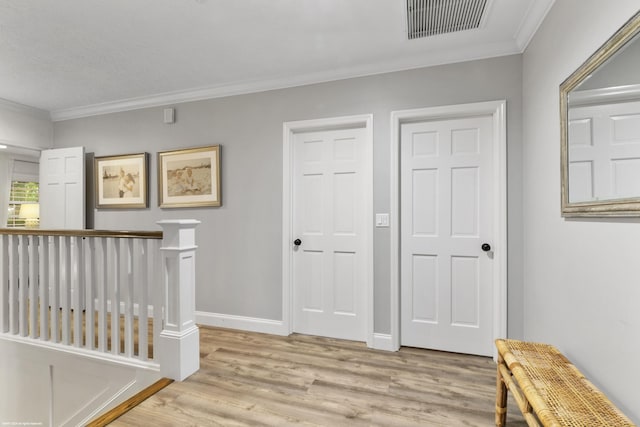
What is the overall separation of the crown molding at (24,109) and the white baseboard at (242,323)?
10.4ft

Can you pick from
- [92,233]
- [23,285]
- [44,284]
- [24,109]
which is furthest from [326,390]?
[24,109]

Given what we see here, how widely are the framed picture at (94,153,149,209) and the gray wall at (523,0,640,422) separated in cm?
361

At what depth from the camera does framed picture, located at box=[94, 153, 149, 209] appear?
345 cm

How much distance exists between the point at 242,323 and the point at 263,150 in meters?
1.70

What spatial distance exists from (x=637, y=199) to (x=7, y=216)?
6.11 m

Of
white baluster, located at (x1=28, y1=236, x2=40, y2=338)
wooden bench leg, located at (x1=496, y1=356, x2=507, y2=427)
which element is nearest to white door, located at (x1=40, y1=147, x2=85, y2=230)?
white baluster, located at (x1=28, y1=236, x2=40, y2=338)

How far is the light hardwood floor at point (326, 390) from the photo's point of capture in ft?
5.58

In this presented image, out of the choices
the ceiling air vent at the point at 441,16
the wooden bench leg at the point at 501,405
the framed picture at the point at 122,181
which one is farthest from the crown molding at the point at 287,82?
the wooden bench leg at the point at 501,405

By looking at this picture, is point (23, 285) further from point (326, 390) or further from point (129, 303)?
point (326, 390)

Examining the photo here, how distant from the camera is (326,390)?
1.98 m

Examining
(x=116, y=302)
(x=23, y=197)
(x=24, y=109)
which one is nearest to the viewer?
(x=116, y=302)

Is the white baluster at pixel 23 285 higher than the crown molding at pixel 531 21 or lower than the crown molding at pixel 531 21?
lower

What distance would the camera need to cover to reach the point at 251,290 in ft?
9.97

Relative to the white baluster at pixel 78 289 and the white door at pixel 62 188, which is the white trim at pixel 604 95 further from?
the white door at pixel 62 188
